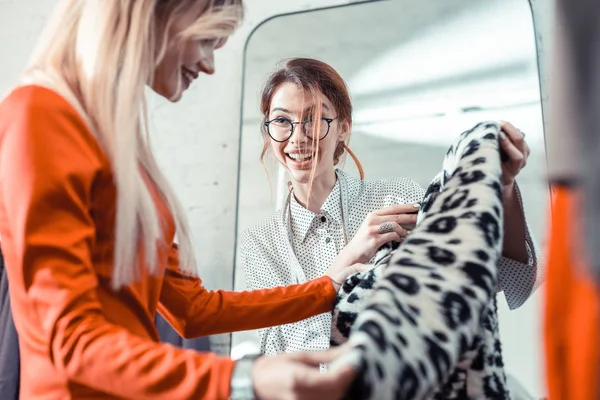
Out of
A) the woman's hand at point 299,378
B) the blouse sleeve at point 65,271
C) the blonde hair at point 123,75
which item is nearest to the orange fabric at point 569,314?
the woman's hand at point 299,378

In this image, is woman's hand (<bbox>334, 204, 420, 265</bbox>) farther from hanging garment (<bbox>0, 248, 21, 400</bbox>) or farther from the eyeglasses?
hanging garment (<bbox>0, 248, 21, 400</bbox>)

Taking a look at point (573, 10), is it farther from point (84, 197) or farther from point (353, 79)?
point (353, 79)

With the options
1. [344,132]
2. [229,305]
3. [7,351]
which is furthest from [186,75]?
[7,351]

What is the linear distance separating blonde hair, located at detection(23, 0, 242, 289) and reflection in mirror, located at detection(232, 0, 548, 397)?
972mm

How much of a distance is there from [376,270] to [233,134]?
1216mm

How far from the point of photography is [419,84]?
65.7 inches

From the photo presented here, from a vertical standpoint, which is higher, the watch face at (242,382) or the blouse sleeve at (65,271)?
the blouse sleeve at (65,271)

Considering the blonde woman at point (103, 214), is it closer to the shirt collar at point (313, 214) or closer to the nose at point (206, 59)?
the nose at point (206, 59)

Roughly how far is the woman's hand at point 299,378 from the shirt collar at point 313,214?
777 millimetres

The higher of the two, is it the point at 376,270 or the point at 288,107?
the point at 288,107

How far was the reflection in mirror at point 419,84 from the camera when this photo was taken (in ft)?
5.17

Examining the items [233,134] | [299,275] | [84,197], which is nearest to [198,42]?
[84,197]

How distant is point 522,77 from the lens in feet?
5.18

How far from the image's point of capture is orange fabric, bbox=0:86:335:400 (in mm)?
505
